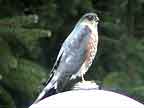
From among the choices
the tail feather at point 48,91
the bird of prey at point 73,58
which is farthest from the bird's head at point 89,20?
the tail feather at point 48,91

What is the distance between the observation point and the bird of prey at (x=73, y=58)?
3.09m

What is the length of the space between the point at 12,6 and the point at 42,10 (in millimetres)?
264

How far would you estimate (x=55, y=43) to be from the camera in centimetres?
595

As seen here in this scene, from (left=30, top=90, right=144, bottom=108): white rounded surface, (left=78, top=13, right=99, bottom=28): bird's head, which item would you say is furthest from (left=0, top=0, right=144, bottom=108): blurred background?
(left=30, top=90, right=144, bottom=108): white rounded surface

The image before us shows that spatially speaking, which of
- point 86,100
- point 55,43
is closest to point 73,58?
point 86,100

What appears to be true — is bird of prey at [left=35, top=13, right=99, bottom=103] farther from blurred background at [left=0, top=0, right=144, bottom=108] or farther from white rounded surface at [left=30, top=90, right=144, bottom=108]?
blurred background at [left=0, top=0, right=144, bottom=108]

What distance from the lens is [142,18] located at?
659cm

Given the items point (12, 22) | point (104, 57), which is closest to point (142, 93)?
point (104, 57)

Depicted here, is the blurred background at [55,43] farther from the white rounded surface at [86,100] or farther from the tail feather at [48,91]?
the white rounded surface at [86,100]

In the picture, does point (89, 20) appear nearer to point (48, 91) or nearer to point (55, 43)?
point (48, 91)

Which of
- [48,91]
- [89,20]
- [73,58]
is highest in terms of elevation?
[89,20]

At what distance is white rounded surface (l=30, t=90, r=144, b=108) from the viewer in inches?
108

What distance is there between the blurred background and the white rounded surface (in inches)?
65.7

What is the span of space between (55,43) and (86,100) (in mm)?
3195
